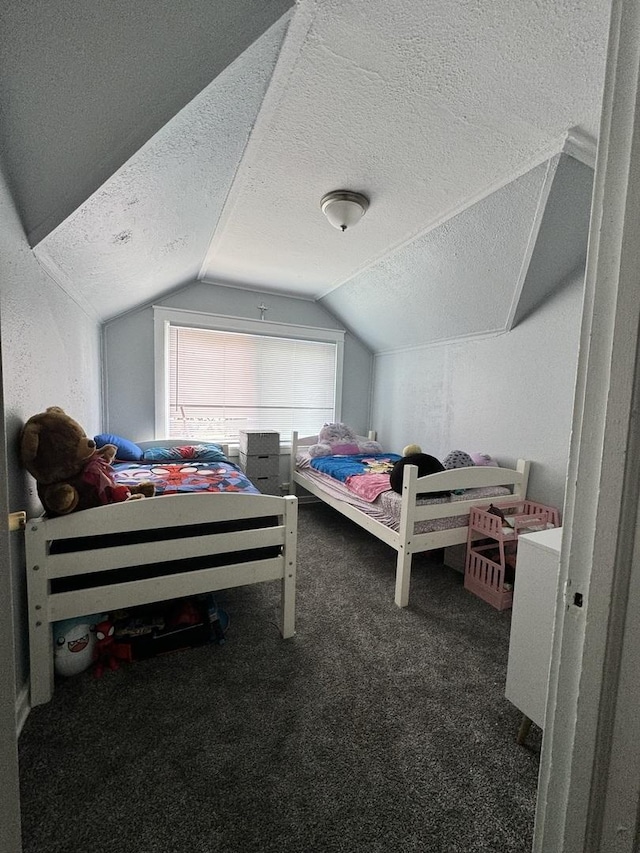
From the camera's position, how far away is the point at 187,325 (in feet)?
11.2

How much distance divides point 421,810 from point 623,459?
1174 mm

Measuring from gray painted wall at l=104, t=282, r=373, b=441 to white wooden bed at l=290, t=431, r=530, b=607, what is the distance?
2.18 m

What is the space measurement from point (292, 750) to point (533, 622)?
899 mm

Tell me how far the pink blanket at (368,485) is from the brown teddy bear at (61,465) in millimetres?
1541

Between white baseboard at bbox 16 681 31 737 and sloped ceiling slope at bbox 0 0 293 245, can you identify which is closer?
sloped ceiling slope at bbox 0 0 293 245

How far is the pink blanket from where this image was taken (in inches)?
92.4

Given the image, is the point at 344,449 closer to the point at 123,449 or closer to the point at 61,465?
the point at 123,449

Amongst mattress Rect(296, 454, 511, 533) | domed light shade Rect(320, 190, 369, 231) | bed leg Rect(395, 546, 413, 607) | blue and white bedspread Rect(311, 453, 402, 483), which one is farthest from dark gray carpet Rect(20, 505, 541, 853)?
domed light shade Rect(320, 190, 369, 231)

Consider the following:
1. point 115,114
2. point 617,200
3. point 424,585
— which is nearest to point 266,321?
point 115,114

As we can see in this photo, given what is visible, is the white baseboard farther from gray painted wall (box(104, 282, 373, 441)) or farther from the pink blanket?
gray painted wall (box(104, 282, 373, 441))

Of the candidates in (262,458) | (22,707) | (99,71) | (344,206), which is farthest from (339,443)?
(99,71)

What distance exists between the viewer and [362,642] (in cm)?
166

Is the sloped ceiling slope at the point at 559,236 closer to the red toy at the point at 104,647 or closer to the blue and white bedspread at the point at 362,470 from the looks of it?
the blue and white bedspread at the point at 362,470

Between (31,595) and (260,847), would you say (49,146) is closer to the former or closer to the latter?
(31,595)
